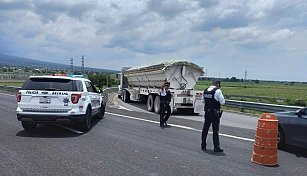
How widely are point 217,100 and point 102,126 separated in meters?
Answer: 5.32

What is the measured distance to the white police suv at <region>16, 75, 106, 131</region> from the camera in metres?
10.9

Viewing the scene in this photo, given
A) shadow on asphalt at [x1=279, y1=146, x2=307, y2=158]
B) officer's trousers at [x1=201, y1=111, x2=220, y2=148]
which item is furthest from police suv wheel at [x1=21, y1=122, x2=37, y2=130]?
shadow on asphalt at [x1=279, y1=146, x2=307, y2=158]

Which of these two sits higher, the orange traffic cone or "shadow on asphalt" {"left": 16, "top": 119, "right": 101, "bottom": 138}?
the orange traffic cone

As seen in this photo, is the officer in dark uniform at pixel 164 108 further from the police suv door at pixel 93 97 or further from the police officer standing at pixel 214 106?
the police officer standing at pixel 214 106

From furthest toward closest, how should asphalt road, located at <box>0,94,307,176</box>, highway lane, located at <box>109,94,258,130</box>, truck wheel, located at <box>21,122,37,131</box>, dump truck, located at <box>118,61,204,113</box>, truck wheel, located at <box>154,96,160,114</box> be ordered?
truck wheel, located at <box>154,96,160,114</box>, dump truck, located at <box>118,61,204,113</box>, highway lane, located at <box>109,94,258,130</box>, truck wheel, located at <box>21,122,37,131</box>, asphalt road, located at <box>0,94,307,176</box>

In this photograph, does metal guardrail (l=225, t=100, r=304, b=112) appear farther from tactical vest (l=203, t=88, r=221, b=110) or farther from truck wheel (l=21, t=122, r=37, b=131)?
truck wheel (l=21, t=122, r=37, b=131)

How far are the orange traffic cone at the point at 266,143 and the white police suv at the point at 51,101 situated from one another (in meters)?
5.47

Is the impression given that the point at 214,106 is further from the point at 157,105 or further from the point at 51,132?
the point at 157,105

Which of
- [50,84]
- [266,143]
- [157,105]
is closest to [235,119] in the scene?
[157,105]

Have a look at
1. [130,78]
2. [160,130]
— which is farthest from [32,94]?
[130,78]

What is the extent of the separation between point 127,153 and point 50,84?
4100 mm

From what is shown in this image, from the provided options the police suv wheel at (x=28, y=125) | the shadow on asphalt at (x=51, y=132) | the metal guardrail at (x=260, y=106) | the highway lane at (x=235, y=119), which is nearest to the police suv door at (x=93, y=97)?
the shadow on asphalt at (x=51, y=132)

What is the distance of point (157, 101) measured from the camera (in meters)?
20.6

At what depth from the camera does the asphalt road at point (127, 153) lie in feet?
22.5
